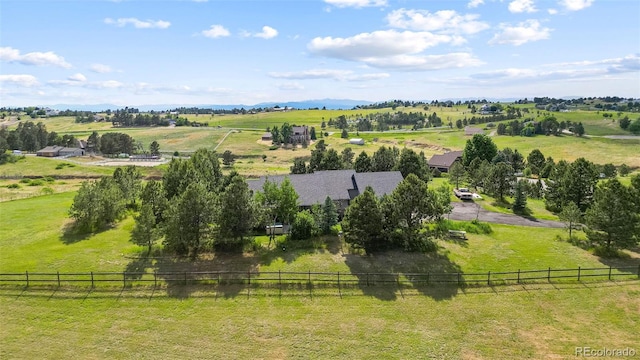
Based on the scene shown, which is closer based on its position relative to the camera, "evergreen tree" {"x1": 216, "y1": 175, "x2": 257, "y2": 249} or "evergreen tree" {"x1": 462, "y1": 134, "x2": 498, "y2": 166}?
"evergreen tree" {"x1": 216, "y1": 175, "x2": 257, "y2": 249}

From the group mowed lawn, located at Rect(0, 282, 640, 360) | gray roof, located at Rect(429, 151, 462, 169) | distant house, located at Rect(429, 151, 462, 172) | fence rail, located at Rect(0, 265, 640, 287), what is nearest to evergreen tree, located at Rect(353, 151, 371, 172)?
distant house, located at Rect(429, 151, 462, 172)

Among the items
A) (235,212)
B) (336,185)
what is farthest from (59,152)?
(235,212)

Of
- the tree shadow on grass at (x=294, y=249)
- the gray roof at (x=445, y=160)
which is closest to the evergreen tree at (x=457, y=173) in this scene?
the gray roof at (x=445, y=160)

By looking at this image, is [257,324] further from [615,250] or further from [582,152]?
[582,152]

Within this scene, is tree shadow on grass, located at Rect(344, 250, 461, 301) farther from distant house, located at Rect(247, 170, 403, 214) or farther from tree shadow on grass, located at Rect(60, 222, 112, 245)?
A: tree shadow on grass, located at Rect(60, 222, 112, 245)

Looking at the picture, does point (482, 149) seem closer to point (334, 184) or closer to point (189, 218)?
point (334, 184)
